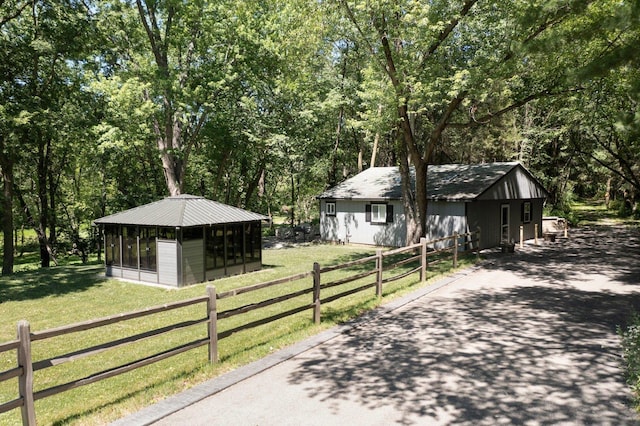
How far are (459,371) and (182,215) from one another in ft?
39.9

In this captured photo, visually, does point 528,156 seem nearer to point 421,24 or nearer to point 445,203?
point 445,203

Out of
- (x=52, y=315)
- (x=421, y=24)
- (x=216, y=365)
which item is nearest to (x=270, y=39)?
(x=421, y=24)

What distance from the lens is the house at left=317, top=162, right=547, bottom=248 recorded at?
22.9m

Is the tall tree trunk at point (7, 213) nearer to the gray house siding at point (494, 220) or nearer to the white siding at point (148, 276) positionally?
the white siding at point (148, 276)

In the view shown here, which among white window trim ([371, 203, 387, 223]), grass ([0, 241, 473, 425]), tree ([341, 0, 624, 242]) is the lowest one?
grass ([0, 241, 473, 425])

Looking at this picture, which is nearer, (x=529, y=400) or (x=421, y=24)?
(x=529, y=400)

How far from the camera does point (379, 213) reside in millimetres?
26406

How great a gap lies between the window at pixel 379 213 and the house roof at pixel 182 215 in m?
9.41

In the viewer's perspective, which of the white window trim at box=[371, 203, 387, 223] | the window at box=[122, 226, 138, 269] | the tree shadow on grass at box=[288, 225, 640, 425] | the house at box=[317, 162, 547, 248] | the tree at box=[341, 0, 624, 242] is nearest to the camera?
the tree shadow on grass at box=[288, 225, 640, 425]

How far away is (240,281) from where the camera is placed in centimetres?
1678

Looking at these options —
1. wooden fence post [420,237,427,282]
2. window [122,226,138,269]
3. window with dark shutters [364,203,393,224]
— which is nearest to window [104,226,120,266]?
window [122,226,138,269]

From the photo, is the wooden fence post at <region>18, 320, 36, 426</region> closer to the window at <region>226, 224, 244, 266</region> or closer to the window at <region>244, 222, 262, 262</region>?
the window at <region>226, 224, 244, 266</region>

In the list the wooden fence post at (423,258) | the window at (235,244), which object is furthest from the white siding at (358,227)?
the wooden fence post at (423,258)

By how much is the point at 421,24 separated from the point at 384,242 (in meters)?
13.5
